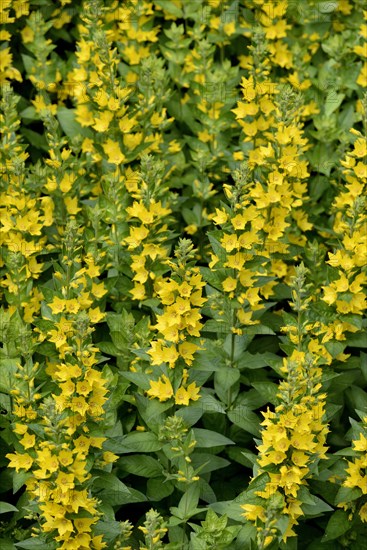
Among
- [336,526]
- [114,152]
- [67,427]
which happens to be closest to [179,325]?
[67,427]

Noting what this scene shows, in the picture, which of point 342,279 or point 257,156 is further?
point 257,156

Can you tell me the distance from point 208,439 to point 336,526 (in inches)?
27.5

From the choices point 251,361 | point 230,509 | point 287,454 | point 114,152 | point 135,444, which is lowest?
point 230,509

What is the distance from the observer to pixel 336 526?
4.64 meters

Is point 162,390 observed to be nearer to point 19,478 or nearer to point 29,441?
point 29,441

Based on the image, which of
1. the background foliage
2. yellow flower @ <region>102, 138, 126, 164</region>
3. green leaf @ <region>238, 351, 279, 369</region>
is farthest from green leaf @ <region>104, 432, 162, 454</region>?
yellow flower @ <region>102, 138, 126, 164</region>

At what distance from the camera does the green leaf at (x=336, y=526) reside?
4.64 m

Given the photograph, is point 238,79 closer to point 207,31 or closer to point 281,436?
point 207,31

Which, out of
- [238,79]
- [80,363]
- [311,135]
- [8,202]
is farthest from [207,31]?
[80,363]

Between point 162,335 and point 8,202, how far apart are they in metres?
1.21

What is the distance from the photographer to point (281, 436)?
13.5ft

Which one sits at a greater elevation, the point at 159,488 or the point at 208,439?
the point at 208,439

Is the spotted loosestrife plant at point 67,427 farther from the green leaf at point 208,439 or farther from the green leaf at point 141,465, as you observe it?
the green leaf at point 208,439

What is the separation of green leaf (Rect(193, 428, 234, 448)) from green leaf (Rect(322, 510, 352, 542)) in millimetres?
574
